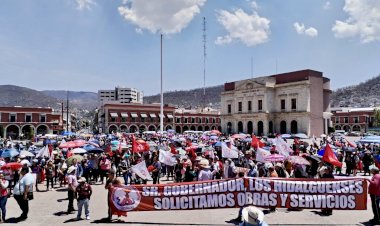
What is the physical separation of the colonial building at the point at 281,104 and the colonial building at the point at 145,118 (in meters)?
14.9

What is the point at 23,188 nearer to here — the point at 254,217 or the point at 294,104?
the point at 254,217

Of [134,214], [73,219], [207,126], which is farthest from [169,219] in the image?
[207,126]

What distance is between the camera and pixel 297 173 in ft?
34.0

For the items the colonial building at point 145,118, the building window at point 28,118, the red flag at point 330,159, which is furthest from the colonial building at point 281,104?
the red flag at point 330,159

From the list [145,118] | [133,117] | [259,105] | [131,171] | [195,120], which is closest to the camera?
[131,171]

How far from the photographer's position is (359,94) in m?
174

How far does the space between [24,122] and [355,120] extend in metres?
80.9

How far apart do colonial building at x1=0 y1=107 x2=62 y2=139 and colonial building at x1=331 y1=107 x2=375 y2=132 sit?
7454cm

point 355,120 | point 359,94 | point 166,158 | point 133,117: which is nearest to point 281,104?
point 355,120

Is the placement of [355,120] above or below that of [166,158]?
above

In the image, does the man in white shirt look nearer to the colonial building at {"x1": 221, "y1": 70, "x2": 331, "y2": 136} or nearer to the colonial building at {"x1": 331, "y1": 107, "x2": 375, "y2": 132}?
the colonial building at {"x1": 221, "y1": 70, "x2": 331, "y2": 136}

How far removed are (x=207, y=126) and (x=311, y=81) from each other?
1442 inches

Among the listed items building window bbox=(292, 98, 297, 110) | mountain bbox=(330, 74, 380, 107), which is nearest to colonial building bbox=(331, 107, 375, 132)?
building window bbox=(292, 98, 297, 110)

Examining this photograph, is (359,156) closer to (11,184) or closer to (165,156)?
(165,156)
